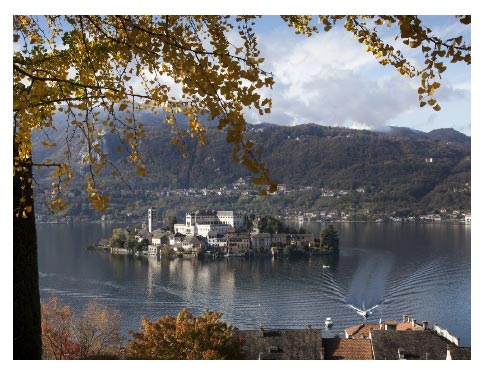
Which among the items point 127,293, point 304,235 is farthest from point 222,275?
point 304,235

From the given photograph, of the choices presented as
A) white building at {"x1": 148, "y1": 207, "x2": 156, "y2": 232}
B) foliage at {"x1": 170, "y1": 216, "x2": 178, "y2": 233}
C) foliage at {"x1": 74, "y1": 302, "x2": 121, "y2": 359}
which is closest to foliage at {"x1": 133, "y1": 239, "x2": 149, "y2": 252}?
white building at {"x1": 148, "y1": 207, "x2": 156, "y2": 232}

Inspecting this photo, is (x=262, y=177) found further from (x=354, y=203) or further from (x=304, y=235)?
(x=354, y=203)

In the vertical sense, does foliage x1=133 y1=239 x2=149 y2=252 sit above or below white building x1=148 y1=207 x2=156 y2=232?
below

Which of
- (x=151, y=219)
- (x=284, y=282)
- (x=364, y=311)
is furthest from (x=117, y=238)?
(x=364, y=311)

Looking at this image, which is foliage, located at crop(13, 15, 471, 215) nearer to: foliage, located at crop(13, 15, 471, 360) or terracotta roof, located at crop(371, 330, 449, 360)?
foliage, located at crop(13, 15, 471, 360)

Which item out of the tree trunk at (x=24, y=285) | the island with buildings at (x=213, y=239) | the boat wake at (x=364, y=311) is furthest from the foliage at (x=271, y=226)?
the tree trunk at (x=24, y=285)

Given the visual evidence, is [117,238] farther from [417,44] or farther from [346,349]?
[417,44]

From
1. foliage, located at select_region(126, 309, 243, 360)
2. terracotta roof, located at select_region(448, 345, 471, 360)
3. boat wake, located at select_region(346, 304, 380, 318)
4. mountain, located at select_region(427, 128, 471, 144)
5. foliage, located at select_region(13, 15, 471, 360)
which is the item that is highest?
mountain, located at select_region(427, 128, 471, 144)

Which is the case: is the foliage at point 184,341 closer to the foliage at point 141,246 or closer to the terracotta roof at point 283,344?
the terracotta roof at point 283,344
